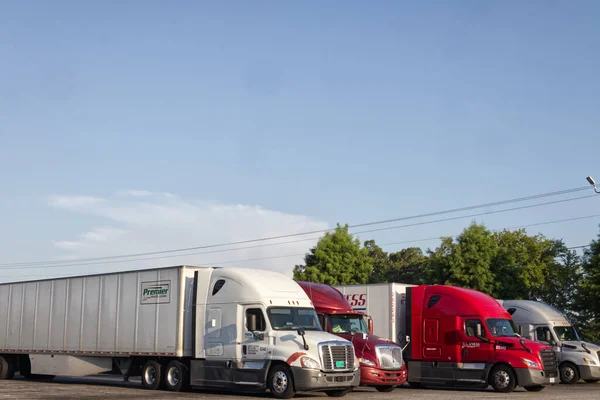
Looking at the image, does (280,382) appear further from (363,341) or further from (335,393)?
(363,341)

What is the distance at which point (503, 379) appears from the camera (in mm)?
24406

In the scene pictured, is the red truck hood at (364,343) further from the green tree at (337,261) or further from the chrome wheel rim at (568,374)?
the green tree at (337,261)

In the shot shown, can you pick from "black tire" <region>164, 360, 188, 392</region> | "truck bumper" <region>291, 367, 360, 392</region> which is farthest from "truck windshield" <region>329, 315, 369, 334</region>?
"black tire" <region>164, 360, 188, 392</region>

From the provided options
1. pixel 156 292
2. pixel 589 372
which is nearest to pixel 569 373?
pixel 589 372

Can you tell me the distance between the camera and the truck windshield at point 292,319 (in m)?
20.7

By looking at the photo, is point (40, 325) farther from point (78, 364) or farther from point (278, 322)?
point (278, 322)

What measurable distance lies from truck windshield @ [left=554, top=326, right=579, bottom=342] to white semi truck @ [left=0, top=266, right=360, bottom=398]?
12752mm

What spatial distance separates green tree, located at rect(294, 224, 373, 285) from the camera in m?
56.1

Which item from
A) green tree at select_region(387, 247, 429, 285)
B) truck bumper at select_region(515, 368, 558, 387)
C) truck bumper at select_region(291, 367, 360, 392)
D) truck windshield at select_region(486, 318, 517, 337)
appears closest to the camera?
truck bumper at select_region(291, 367, 360, 392)

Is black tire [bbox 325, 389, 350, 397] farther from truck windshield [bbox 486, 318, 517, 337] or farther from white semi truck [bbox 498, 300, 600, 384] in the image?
white semi truck [bbox 498, 300, 600, 384]

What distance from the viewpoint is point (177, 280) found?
22.9 m

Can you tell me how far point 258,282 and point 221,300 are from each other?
133 cm

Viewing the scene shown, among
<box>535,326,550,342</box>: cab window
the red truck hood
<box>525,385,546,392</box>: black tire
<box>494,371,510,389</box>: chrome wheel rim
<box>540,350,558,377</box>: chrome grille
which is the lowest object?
<box>525,385,546,392</box>: black tire

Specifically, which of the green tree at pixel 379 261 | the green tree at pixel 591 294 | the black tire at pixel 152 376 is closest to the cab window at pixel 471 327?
the black tire at pixel 152 376
